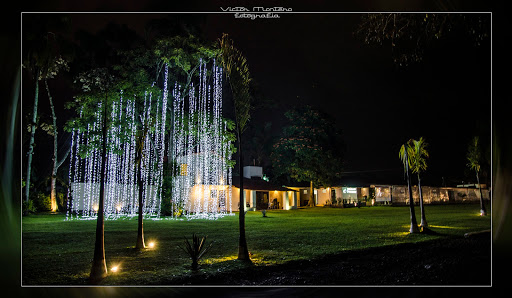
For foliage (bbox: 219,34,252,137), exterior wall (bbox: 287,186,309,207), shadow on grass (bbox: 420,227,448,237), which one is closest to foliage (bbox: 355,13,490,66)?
foliage (bbox: 219,34,252,137)

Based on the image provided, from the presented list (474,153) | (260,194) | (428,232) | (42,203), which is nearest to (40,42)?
(428,232)

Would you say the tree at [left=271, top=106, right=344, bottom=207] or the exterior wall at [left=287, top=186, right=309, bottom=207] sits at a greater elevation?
the tree at [left=271, top=106, right=344, bottom=207]

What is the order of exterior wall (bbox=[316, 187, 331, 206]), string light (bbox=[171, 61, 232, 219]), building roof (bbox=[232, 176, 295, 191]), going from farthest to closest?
1. exterior wall (bbox=[316, 187, 331, 206])
2. building roof (bbox=[232, 176, 295, 191])
3. string light (bbox=[171, 61, 232, 219])

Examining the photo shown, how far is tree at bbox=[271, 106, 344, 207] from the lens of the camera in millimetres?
22453

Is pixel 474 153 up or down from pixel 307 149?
down

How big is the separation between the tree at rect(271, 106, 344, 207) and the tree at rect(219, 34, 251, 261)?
15.9 metres

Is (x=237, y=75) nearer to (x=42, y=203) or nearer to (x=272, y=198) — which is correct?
(x=42, y=203)

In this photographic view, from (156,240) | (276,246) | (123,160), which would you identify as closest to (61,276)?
(156,240)

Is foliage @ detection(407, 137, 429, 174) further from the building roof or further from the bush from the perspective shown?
the bush

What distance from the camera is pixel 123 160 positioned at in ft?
49.1

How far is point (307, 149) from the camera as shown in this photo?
22.3 metres

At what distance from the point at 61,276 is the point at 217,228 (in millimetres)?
5597

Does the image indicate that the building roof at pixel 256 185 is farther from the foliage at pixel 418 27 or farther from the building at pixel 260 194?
the foliage at pixel 418 27
